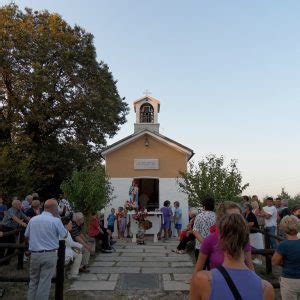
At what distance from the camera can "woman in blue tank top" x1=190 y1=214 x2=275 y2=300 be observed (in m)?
2.24

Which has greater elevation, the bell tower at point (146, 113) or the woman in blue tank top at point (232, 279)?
the bell tower at point (146, 113)

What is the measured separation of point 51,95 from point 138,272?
1835cm

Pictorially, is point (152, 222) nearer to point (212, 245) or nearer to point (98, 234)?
point (98, 234)

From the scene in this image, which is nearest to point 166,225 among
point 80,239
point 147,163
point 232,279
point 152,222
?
point 152,222

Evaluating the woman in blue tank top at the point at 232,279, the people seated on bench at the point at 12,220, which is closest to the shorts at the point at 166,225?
the people seated on bench at the point at 12,220

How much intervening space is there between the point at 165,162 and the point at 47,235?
48.4ft

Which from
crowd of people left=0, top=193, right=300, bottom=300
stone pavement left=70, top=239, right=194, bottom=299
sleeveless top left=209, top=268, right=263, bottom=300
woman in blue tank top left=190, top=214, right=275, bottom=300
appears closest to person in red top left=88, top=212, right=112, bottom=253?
crowd of people left=0, top=193, right=300, bottom=300

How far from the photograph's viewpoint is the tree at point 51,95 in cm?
2375

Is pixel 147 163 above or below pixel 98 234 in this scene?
above

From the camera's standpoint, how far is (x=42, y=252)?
228 inches

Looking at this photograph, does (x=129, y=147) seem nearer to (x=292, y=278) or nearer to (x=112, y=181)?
(x=112, y=181)

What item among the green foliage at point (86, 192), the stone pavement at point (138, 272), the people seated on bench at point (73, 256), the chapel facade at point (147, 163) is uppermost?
the chapel facade at point (147, 163)

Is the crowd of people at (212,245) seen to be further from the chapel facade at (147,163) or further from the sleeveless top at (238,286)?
the chapel facade at (147,163)

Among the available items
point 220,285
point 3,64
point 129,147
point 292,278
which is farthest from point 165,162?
point 220,285
